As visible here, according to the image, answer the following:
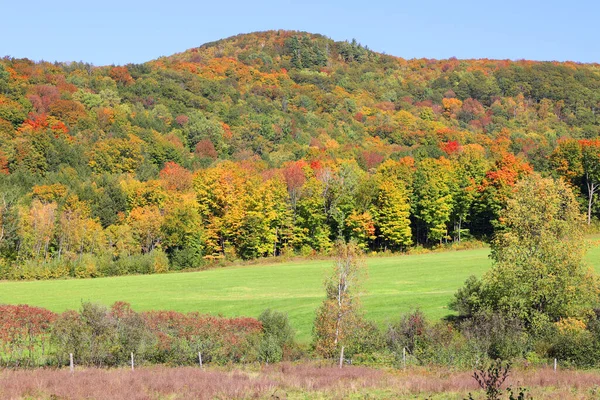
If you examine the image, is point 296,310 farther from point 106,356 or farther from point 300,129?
point 300,129

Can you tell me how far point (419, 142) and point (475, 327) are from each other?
125397 mm

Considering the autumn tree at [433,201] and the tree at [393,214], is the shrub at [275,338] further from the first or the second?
the autumn tree at [433,201]

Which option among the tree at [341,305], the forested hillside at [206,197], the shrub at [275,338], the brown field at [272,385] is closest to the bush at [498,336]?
the brown field at [272,385]

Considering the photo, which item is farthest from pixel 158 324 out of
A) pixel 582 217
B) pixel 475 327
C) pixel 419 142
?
pixel 419 142

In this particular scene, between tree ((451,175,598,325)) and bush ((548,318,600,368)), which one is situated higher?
tree ((451,175,598,325))

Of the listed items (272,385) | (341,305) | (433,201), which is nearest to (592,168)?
(433,201)

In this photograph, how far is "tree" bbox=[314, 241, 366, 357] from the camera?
34125mm

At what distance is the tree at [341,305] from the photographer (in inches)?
1344

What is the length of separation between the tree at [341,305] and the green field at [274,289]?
19.7ft

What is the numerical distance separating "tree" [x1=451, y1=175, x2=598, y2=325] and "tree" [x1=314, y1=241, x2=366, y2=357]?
31.6 feet

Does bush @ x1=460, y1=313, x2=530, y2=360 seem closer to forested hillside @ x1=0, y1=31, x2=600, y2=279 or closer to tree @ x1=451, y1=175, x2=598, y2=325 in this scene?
tree @ x1=451, y1=175, x2=598, y2=325

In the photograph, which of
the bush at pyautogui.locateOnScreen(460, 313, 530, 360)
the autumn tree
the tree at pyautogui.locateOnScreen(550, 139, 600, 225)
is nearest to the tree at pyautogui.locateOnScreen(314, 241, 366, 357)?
the bush at pyautogui.locateOnScreen(460, 313, 530, 360)

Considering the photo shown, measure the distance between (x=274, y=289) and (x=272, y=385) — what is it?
36419 millimetres

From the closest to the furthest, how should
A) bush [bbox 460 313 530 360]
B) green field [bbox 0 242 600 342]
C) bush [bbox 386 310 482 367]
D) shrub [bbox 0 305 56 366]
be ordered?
bush [bbox 386 310 482 367], shrub [bbox 0 305 56 366], bush [bbox 460 313 530 360], green field [bbox 0 242 600 342]
